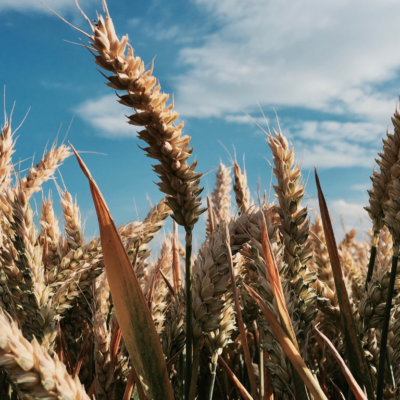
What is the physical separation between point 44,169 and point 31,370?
6.36ft

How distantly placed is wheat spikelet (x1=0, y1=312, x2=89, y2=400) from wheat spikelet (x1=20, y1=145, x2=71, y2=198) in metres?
1.67

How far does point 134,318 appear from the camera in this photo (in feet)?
2.97

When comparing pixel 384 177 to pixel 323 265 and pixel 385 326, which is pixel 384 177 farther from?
pixel 323 265

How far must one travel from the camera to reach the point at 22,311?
4.08 feet

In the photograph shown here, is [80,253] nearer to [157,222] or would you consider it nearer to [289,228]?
[157,222]

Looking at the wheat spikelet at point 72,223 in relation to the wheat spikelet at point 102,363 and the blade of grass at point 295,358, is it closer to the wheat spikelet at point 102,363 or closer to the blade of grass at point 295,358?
A: the wheat spikelet at point 102,363

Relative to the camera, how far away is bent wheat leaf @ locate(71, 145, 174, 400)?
0.88 m

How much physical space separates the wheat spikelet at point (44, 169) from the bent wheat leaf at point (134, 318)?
151 cm

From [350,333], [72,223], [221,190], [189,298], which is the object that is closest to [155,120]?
A: [189,298]

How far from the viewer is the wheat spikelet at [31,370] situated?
66 centimetres

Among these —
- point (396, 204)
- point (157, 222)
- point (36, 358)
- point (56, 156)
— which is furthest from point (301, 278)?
point (56, 156)

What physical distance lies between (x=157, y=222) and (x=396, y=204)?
3.42 feet

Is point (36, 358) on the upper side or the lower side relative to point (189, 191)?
lower

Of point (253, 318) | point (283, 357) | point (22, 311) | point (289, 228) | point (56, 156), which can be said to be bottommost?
point (283, 357)
